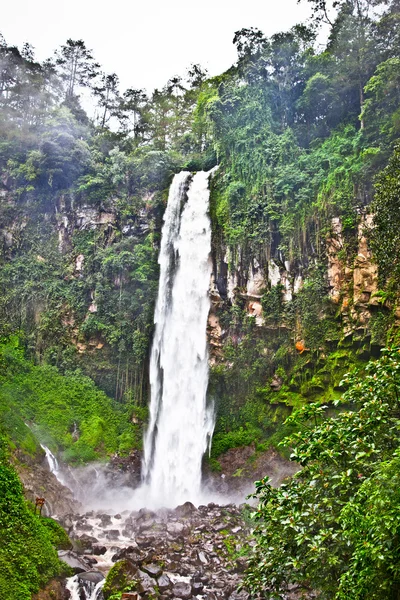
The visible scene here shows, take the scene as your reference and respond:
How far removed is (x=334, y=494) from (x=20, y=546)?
6.74 metres

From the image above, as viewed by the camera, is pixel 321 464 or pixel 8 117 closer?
pixel 321 464

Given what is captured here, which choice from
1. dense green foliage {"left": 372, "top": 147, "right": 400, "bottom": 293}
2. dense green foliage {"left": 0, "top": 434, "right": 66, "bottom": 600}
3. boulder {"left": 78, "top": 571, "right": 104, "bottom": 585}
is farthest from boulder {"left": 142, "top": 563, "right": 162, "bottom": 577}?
dense green foliage {"left": 372, "top": 147, "right": 400, "bottom": 293}

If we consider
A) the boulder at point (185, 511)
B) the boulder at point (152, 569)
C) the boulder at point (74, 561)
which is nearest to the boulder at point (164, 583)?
the boulder at point (152, 569)

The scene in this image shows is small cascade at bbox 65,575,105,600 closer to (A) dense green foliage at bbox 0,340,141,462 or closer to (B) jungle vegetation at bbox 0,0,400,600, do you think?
(B) jungle vegetation at bbox 0,0,400,600

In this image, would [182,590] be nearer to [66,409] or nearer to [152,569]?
[152,569]

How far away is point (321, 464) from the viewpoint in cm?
585

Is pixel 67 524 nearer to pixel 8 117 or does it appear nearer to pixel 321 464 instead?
pixel 321 464

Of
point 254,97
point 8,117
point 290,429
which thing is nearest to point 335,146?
point 254,97

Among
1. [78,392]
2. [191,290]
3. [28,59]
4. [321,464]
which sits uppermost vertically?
[28,59]

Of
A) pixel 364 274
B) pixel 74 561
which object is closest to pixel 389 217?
pixel 364 274

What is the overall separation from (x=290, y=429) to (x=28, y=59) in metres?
28.7

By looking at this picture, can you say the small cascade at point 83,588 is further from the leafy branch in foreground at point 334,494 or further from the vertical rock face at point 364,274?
the vertical rock face at point 364,274

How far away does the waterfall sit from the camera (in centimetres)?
1817

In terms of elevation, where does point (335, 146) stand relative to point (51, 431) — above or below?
above
